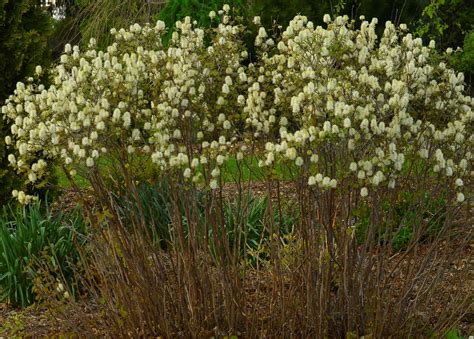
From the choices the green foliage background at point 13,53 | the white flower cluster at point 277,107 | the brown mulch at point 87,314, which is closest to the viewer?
the white flower cluster at point 277,107

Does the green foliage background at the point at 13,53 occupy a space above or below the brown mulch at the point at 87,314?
above

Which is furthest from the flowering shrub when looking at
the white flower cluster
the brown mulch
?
the brown mulch

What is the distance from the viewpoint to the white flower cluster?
322cm

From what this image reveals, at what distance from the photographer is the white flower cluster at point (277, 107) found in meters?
3.22

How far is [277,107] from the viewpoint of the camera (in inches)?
149

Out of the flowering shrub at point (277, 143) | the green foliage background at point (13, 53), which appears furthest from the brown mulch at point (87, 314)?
the green foliage background at point (13, 53)

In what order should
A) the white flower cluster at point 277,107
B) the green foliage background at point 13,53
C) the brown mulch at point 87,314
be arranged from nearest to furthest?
1. the white flower cluster at point 277,107
2. the brown mulch at point 87,314
3. the green foliage background at point 13,53

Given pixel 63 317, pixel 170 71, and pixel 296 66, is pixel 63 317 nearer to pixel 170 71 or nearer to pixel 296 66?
pixel 170 71

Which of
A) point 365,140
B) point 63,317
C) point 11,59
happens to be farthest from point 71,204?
point 365,140

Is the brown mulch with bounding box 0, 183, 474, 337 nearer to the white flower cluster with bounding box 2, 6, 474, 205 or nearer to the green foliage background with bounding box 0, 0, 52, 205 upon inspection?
the white flower cluster with bounding box 2, 6, 474, 205

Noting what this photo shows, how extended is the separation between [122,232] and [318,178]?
1.21 metres

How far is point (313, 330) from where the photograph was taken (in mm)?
3771

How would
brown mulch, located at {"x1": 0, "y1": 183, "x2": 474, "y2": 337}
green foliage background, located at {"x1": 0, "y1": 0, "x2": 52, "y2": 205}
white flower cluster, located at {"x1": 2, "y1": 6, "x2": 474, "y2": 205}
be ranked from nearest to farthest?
white flower cluster, located at {"x1": 2, "y1": 6, "x2": 474, "y2": 205}, brown mulch, located at {"x1": 0, "y1": 183, "x2": 474, "y2": 337}, green foliage background, located at {"x1": 0, "y1": 0, "x2": 52, "y2": 205}

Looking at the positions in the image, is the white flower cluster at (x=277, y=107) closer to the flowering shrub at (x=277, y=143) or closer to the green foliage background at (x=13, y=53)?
the flowering shrub at (x=277, y=143)
